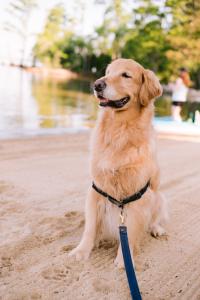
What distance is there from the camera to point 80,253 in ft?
10.7

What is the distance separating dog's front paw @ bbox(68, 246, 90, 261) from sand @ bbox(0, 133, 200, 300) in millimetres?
55

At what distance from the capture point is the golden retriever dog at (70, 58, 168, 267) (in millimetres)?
3225

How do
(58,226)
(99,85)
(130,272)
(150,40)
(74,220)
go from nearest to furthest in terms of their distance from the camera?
(130,272) < (99,85) < (58,226) < (74,220) < (150,40)

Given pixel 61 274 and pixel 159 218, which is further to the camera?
pixel 159 218

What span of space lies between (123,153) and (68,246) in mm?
954

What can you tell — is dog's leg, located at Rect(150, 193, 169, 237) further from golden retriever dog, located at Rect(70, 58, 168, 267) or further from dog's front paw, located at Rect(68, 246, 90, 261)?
dog's front paw, located at Rect(68, 246, 90, 261)

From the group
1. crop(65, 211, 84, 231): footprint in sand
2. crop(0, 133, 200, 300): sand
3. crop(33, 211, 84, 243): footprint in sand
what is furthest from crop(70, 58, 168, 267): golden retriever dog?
crop(65, 211, 84, 231): footprint in sand

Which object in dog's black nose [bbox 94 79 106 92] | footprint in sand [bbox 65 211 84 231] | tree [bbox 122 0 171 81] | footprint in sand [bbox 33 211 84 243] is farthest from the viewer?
tree [bbox 122 0 171 81]

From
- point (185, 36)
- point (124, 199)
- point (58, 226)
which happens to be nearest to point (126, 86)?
point (124, 199)

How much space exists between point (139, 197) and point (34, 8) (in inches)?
3422

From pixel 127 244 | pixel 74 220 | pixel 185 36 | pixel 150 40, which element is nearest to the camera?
pixel 127 244

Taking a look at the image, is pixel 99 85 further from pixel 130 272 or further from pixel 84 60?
pixel 84 60

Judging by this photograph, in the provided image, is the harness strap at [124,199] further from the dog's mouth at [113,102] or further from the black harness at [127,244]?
the dog's mouth at [113,102]

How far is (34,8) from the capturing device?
83500mm
